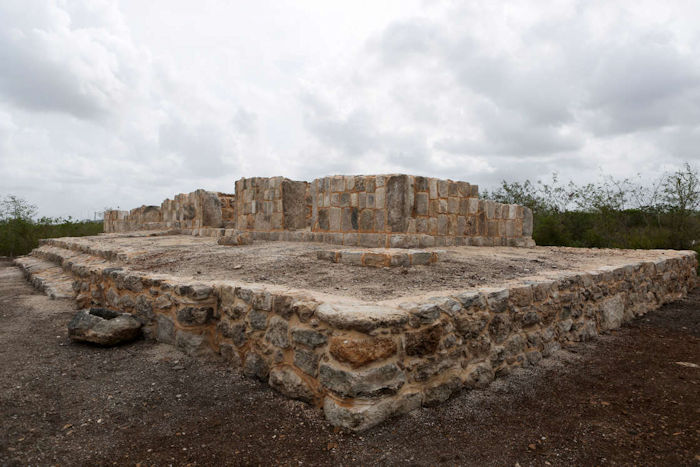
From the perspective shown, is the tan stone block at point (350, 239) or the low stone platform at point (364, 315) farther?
the tan stone block at point (350, 239)

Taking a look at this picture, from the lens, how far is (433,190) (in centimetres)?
773

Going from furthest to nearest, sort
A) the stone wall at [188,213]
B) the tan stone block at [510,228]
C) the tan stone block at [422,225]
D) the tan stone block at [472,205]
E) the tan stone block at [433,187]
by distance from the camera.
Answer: the stone wall at [188,213], the tan stone block at [510,228], the tan stone block at [472,205], the tan stone block at [433,187], the tan stone block at [422,225]

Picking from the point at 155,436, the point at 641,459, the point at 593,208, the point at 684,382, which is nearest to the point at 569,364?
the point at 684,382

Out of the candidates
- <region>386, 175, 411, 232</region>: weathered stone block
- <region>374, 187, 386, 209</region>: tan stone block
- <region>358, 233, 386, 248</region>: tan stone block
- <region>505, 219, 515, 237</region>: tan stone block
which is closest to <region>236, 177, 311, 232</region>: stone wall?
<region>358, 233, 386, 248</region>: tan stone block

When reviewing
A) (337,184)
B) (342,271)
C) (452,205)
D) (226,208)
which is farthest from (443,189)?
(226,208)

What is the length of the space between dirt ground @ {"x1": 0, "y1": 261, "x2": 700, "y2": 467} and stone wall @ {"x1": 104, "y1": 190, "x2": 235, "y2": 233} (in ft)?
26.0

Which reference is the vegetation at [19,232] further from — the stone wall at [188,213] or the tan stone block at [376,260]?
the tan stone block at [376,260]

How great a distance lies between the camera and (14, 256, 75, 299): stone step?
20.6 feet

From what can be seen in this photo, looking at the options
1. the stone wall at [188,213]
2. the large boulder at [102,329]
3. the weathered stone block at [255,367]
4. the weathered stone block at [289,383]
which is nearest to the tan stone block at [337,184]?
the large boulder at [102,329]

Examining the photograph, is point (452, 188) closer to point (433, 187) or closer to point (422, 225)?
point (433, 187)

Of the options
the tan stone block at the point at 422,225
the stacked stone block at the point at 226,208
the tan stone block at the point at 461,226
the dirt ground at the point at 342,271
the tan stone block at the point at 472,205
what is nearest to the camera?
the dirt ground at the point at 342,271

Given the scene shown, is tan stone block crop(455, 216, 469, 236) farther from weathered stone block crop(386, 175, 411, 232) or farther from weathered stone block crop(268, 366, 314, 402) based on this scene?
weathered stone block crop(268, 366, 314, 402)

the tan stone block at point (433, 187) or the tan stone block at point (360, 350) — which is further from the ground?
the tan stone block at point (433, 187)

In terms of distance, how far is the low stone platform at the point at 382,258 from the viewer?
4625 millimetres
